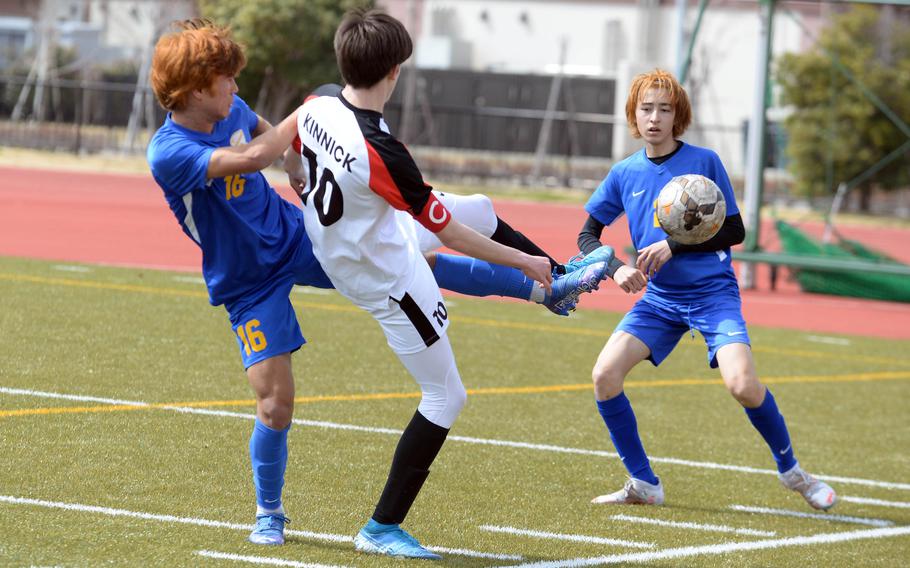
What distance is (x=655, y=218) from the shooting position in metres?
6.35

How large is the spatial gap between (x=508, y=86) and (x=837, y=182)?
1523cm

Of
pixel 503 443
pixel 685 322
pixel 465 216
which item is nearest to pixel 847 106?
pixel 503 443

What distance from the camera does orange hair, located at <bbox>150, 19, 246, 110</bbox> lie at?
4.75 metres

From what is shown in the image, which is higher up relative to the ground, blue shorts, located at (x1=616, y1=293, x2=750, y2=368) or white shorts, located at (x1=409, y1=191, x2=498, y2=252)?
white shorts, located at (x1=409, y1=191, x2=498, y2=252)

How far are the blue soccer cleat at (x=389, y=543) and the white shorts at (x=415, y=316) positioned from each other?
0.68 m

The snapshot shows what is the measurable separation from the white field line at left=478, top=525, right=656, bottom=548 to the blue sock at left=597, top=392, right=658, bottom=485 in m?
0.87

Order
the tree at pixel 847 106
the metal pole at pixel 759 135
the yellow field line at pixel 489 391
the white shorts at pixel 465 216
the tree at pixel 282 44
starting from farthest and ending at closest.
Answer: the tree at pixel 282 44
the tree at pixel 847 106
the metal pole at pixel 759 135
the yellow field line at pixel 489 391
the white shorts at pixel 465 216

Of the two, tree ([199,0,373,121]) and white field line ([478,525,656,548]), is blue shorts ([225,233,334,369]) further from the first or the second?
tree ([199,0,373,121])

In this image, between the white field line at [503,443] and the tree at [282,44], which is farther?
the tree at [282,44]

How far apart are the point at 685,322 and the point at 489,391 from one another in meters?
2.92

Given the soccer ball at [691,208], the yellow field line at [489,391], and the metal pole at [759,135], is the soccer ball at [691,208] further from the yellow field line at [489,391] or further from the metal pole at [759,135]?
the metal pole at [759,135]

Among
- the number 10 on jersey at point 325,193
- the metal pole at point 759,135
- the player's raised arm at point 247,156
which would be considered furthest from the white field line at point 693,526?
the metal pole at point 759,135

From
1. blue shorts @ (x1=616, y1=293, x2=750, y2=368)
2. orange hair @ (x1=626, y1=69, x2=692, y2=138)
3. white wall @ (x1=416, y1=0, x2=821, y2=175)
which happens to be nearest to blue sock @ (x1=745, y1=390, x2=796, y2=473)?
blue shorts @ (x1=616, y1=293, x2=750, y2=368)

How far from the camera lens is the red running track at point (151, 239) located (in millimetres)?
15797
